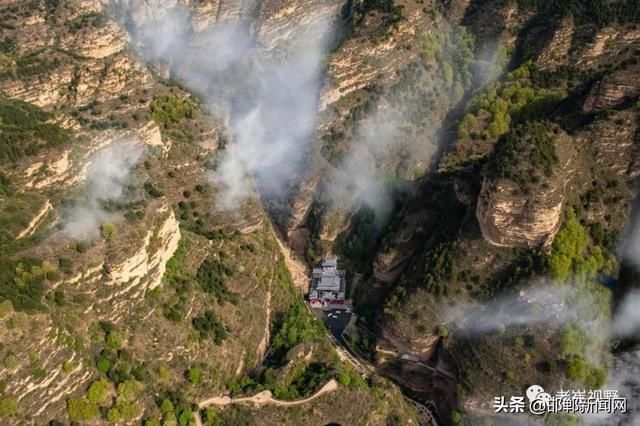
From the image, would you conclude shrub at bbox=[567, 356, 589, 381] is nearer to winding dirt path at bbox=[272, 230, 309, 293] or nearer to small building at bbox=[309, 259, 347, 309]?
small building at bbox=[309, 259, 347, 309]

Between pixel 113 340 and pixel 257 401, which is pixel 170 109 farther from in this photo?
pixel 257 401

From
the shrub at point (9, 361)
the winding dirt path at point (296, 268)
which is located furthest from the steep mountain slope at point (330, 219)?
the winding dirt path at point (296, 268)

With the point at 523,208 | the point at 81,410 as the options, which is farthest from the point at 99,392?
the point at 523,208

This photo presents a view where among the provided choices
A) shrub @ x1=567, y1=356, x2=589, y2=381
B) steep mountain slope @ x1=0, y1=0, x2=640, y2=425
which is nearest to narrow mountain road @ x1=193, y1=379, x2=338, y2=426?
steep mountain slope @ x1=0, y1=0, x2=640, y2=425

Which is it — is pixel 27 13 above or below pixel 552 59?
above

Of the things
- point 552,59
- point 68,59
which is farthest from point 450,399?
point 68,59

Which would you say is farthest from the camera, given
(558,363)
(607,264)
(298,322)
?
(298,322)

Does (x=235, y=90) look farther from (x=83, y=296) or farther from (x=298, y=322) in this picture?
(x=83, y=296)
